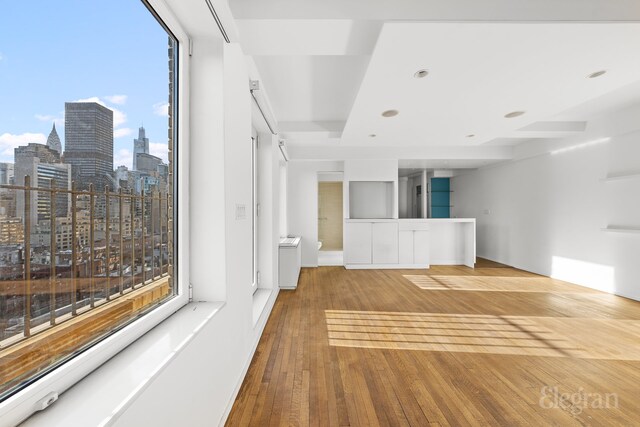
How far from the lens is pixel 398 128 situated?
4664mm

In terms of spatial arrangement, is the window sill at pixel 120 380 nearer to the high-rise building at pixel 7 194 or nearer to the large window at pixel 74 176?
the large window at pixel 74 176

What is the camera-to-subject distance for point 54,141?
0.90m

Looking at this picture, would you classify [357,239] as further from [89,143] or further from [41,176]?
[41,176]

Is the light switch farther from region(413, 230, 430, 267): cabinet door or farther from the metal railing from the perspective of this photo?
region(413, 230, 430, 267): cabinet door

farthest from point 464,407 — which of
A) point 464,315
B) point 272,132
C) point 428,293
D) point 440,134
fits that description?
point 440,134

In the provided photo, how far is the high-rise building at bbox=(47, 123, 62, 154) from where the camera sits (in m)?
0.89

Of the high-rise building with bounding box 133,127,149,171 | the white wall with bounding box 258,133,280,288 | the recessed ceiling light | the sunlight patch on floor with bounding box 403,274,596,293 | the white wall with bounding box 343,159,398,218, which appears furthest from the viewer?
the white wall with bounding box 343,159,398,218

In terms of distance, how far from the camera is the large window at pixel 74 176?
2.59ft

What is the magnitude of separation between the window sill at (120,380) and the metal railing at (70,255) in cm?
22

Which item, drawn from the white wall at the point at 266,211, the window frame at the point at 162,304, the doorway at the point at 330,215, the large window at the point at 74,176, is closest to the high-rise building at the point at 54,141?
the large window at the point at 74,176

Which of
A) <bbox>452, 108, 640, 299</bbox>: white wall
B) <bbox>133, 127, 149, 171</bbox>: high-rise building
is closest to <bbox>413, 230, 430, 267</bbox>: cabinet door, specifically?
<bbox>452, 108, 640, 299</bbox>: white wall

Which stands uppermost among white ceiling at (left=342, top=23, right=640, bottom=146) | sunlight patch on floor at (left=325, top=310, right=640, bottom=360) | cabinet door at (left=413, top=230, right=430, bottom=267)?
white ceiling at (left=342, top=23, right=640, bottom=146)

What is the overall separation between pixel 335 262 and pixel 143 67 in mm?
6472

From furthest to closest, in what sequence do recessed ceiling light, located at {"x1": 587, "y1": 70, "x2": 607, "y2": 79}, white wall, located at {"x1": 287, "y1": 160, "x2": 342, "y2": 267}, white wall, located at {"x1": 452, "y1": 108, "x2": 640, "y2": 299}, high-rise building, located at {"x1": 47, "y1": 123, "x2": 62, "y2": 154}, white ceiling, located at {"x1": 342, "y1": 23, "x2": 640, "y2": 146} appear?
white wall, located at {"x1": 287, "y1": 160, "x2": 342, "y2": 267} < white wall, located at {"x1": 452, "y1": 108, "x2": 640, "y2": 299} < recessed ceiling light, located at {"x1": 587, "y1": 70, "x2": 607, "y2": 79} < white ceiling, located at {"x1": 342, "y1": 23, "x2": 640, "y2": 146} < high-rise building, located at {"x1": 47, "y1": 123, "x2": 62, "y2": 154}
